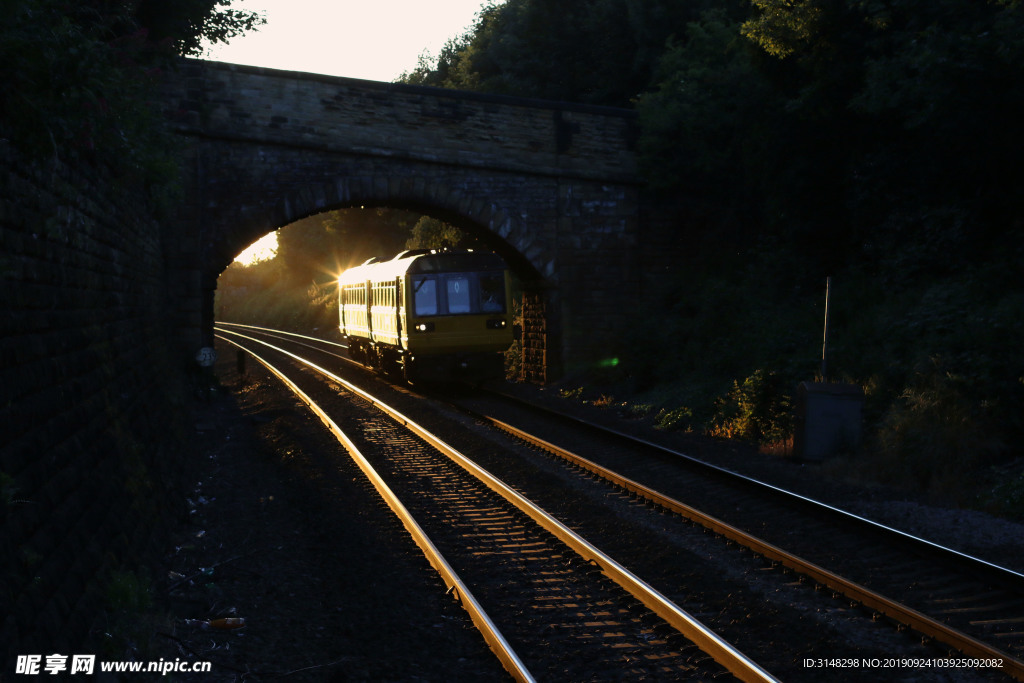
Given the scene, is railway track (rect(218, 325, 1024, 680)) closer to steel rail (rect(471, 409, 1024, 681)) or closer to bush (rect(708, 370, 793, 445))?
steel rail (rect(471, 409, 1024, 681))

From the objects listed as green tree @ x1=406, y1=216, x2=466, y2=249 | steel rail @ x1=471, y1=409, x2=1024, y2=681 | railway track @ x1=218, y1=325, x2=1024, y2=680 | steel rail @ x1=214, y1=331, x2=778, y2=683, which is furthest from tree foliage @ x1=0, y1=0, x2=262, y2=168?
green tree @ x1=406, y1=216, x2=466, y2=249

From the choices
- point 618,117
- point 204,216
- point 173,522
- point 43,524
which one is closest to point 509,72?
point 618,117

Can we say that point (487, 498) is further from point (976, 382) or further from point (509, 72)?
point (509, 72)

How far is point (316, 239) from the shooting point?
Result: 5956 cm

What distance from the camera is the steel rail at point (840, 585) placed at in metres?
5.04

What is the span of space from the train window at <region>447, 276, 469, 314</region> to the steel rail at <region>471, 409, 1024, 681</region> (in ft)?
31.1

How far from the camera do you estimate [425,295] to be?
19406 mm

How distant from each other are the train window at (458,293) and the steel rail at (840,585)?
9.48m

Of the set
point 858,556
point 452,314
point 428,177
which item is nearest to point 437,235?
point 428,177

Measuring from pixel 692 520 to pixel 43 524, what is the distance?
5.53 metres

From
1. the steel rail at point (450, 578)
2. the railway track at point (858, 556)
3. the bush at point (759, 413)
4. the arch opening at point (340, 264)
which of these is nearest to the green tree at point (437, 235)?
the arch opening at point (340, 264)

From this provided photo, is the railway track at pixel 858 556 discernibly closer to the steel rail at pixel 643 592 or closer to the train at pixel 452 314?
the steel rail at pixel 643 592

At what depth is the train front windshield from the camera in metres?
19.4

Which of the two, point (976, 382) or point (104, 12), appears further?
point (104, 12)
